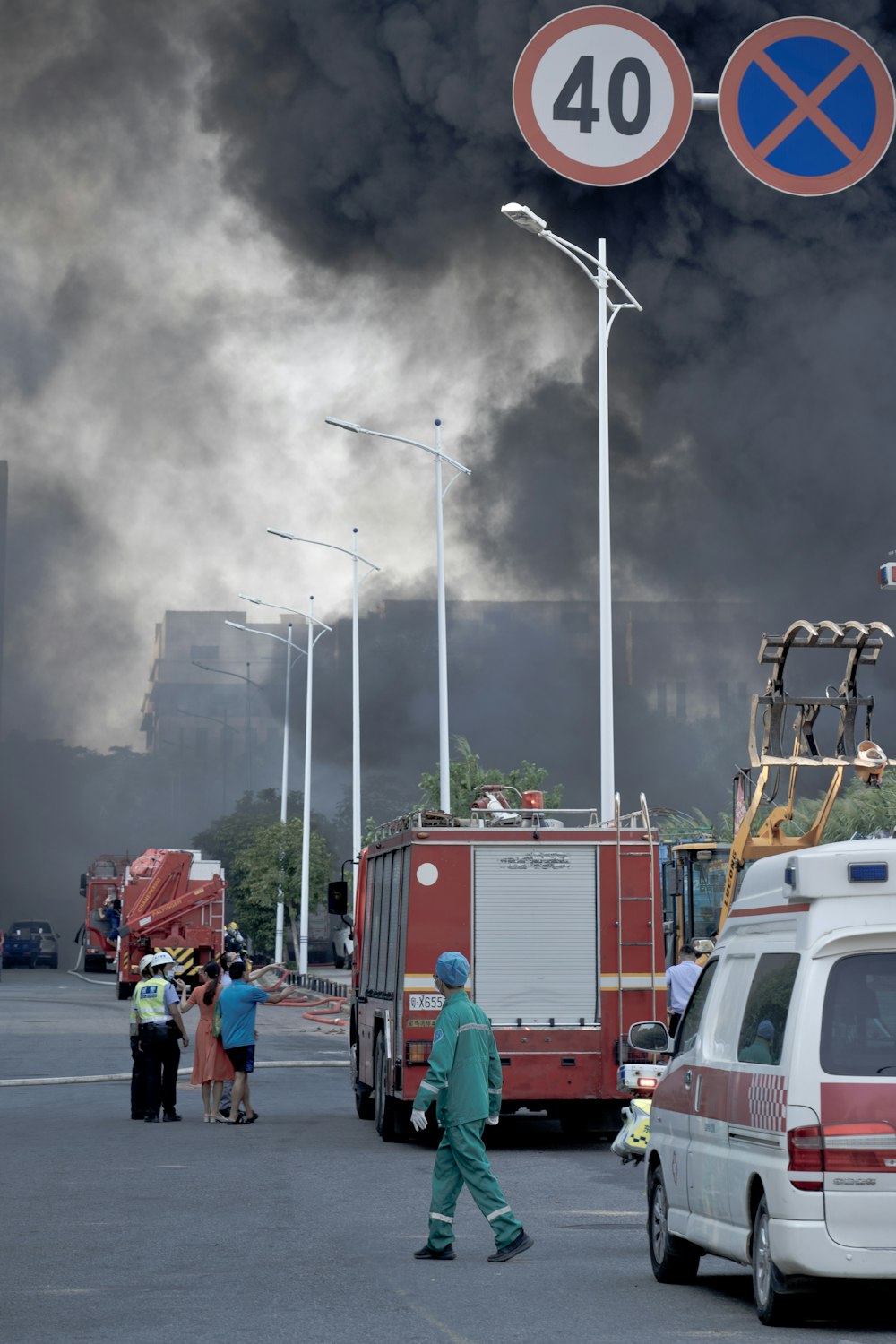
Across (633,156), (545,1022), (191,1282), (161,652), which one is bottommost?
(191,1282)

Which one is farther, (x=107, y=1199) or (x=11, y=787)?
(x=11, y=787)

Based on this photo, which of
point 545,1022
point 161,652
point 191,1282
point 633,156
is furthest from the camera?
point 161,652

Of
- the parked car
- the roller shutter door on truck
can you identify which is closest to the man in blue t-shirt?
the roller shutter door on truck

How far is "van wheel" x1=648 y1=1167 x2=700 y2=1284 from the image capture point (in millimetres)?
9562

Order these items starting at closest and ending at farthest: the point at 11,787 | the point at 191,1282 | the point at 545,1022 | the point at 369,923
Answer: the point at 191,1282
the point at 545,1022
the point at 369,923
the point at 11,787

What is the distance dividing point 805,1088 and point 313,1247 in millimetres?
4150

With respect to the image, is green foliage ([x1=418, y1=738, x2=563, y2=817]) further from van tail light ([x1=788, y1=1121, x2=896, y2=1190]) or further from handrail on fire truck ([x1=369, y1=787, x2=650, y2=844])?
van tail light ([x1=788, y1=1121, x2=896, y2=1190])

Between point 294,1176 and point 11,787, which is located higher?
point 11,787

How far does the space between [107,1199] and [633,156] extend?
874 centimetres

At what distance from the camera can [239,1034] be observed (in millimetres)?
18969

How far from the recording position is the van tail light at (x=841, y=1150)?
25.0 ft

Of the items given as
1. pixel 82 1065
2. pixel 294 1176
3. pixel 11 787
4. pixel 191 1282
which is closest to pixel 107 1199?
pixel 294 1176

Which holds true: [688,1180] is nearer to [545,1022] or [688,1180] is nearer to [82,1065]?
[545,1022]

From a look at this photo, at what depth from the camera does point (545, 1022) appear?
55.9 feet
